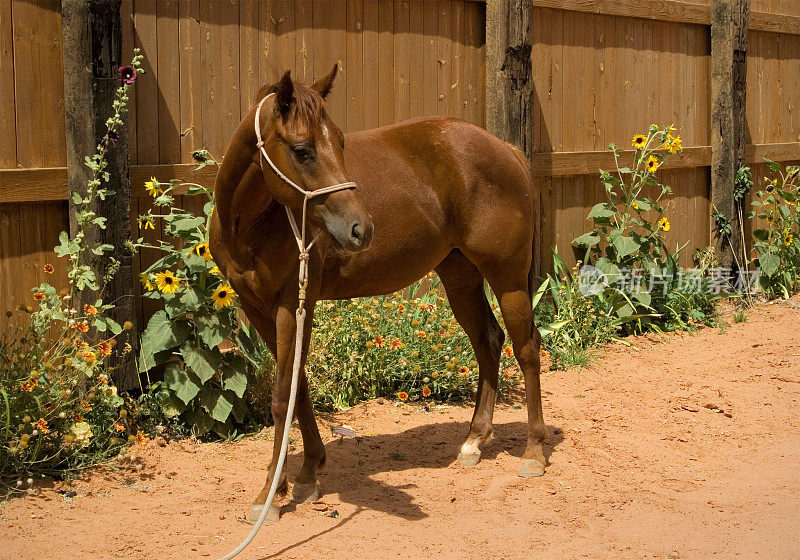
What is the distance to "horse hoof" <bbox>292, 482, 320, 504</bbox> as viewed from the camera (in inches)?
182

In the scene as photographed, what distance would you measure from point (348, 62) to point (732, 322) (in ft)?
15.2

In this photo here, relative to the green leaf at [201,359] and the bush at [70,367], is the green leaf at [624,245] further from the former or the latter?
the bush at [70,367]

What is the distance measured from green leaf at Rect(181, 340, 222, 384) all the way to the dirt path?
0.43 m

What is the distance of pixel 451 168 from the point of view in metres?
5.16

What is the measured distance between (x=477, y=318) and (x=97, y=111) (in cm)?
243

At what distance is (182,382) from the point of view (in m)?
5.34

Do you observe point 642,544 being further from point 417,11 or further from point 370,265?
point 417,11

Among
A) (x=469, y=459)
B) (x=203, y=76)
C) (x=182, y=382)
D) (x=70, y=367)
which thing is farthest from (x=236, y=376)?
(x=203, y=76)

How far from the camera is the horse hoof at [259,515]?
432cm

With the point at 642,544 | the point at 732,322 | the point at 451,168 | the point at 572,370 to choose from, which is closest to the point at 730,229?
the point at 732,322

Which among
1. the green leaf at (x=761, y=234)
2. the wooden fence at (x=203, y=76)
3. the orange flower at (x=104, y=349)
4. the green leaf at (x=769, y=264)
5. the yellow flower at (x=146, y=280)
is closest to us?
the orange flower at (x=104, y=349)

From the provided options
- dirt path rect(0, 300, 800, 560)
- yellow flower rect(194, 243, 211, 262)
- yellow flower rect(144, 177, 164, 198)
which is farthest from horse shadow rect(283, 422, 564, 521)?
yellow flower rect(144, 177, 164, 198)

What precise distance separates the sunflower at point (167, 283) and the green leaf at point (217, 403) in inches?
24.2

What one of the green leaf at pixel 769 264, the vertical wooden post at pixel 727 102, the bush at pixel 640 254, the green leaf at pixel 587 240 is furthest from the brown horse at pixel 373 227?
the green leaf at pixel 769 264
